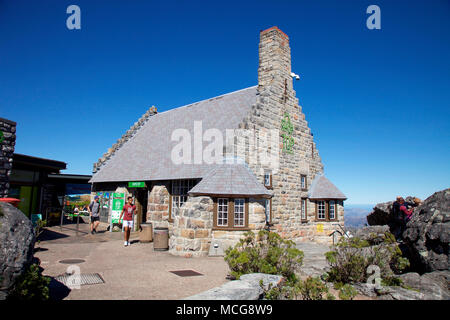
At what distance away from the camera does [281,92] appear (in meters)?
17.0

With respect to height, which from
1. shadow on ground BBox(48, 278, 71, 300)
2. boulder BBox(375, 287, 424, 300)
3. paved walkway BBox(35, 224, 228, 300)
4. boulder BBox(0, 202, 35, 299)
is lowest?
paved walkway BBox(35, 224, 228, 300)

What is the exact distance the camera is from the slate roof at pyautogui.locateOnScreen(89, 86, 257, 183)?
52.7 ft

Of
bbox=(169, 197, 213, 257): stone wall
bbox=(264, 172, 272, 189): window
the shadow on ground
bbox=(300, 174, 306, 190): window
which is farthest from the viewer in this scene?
bbox=(300, 174, 306, 190): window

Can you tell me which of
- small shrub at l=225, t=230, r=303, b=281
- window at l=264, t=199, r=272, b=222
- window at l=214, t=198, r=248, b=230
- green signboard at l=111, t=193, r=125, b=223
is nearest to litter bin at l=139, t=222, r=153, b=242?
window at l=214, t=198, r=248, b=230

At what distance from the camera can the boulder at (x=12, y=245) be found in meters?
4.53

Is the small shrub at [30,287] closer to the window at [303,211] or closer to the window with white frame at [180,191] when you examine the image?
the window with white frame at [180,191]

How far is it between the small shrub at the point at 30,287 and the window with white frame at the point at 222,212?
763 cm

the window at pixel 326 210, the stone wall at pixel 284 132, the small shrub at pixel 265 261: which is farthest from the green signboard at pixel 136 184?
the window at pixel 326 210

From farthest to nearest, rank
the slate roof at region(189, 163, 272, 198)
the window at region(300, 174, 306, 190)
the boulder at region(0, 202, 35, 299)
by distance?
the window at region(300, 174, 306, 190) → the slate roof at region(189, 163, 272, 198) → the boulder at region(0, 202, 35, 299)

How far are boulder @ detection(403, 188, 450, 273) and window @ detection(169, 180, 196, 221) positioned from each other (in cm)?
983

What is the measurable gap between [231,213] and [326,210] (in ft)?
28.1

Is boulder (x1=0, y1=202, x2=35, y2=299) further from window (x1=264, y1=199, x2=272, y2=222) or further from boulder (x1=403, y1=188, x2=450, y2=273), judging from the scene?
window (x1=264, y1=199, x2=272, y2=222)

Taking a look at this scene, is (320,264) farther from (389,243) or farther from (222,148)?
(222,148)

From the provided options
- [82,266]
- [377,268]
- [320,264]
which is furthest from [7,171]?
[377,268]
